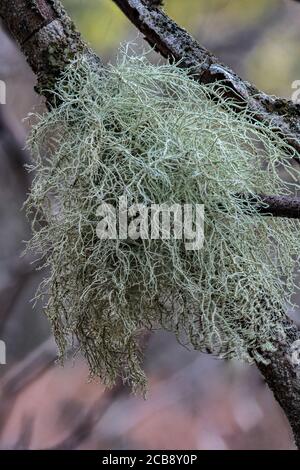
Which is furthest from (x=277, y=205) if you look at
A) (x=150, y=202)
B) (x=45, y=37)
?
(x=45, y=37)

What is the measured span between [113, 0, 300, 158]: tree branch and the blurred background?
0.78 feet

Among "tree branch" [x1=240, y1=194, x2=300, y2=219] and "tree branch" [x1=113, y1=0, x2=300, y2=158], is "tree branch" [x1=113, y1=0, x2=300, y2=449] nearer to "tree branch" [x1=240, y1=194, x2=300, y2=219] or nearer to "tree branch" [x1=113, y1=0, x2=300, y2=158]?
"tree branch" [x1=113, y1=0, x2=300, y2=158]

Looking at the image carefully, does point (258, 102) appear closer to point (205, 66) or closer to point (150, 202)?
point (205, 66)

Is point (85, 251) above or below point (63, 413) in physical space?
above

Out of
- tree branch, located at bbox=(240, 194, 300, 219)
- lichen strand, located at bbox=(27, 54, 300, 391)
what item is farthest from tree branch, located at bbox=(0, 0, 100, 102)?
tree branch, located at bbox=(240, 194, 300, 219)

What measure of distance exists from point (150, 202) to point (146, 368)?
0.49 metres

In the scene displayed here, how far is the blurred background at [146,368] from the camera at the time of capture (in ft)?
2.91

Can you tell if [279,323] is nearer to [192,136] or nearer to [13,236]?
[192,136]

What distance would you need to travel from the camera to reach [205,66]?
23.8 inches

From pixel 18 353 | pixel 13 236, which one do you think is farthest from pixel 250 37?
pixel 18 353

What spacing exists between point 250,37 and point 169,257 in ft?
2.02

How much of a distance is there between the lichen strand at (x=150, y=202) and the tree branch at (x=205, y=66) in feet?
0.16
